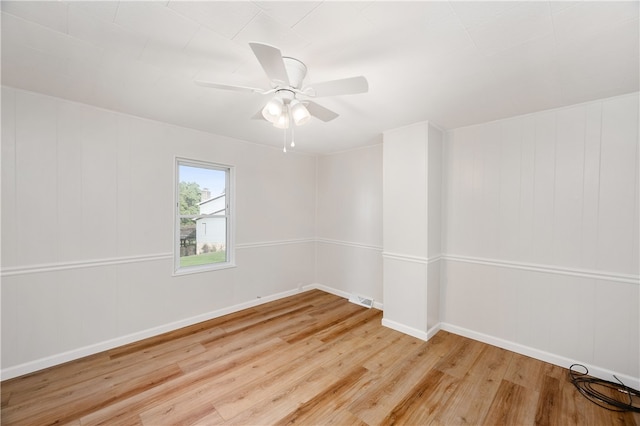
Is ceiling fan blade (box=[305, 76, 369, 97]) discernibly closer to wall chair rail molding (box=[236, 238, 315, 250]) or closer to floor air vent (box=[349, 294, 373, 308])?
wall chair rail molding (box=[236, 238, 315, 250])

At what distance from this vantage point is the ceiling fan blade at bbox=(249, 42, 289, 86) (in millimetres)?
1238

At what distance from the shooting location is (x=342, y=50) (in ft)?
5.36

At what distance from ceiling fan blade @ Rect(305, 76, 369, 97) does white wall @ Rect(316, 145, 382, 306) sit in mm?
2454

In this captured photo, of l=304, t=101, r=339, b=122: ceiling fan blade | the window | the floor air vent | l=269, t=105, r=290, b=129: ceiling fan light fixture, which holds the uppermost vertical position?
l=304, t=101, r=339, b=122: ceiling fan blade

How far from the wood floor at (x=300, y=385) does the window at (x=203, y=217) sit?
3.17 ft

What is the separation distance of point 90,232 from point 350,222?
11.2 ft

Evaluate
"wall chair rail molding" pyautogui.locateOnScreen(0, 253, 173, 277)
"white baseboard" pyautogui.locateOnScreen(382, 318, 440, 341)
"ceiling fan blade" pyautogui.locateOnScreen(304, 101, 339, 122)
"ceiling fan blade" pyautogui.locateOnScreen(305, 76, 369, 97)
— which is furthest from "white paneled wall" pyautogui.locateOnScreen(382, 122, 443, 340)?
"wall chair rail molding" pyautogui.locateOnScreen(0, 253, 173, 277)

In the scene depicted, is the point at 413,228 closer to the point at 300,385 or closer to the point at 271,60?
the point at 300,385

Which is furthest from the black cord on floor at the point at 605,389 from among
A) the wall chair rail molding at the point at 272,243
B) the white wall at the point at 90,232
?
the white wall at the point at 90,232

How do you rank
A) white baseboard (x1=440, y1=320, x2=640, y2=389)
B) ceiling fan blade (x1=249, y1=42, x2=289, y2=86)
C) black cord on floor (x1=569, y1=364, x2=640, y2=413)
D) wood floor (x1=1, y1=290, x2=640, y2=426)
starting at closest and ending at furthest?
ceiling fan blade (x1=249, y1=42, x2=289, y2=86), wood floor (x1=1, y1=290, x2=640, y2=426), black cord on floor (x1=569, y1=364, x2=640, y2=413), white baseboard (x1=440, y1=320, x2=640, y2=389)

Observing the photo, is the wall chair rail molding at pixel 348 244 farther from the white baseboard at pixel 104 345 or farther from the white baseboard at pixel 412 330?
the white baseboard at pixel 104 345

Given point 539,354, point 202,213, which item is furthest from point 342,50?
point 539,354

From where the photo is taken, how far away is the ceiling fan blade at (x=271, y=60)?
1.24m

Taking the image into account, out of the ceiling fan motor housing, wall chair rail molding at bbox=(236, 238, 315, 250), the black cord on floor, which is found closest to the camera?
the ceiling fan motor housing
